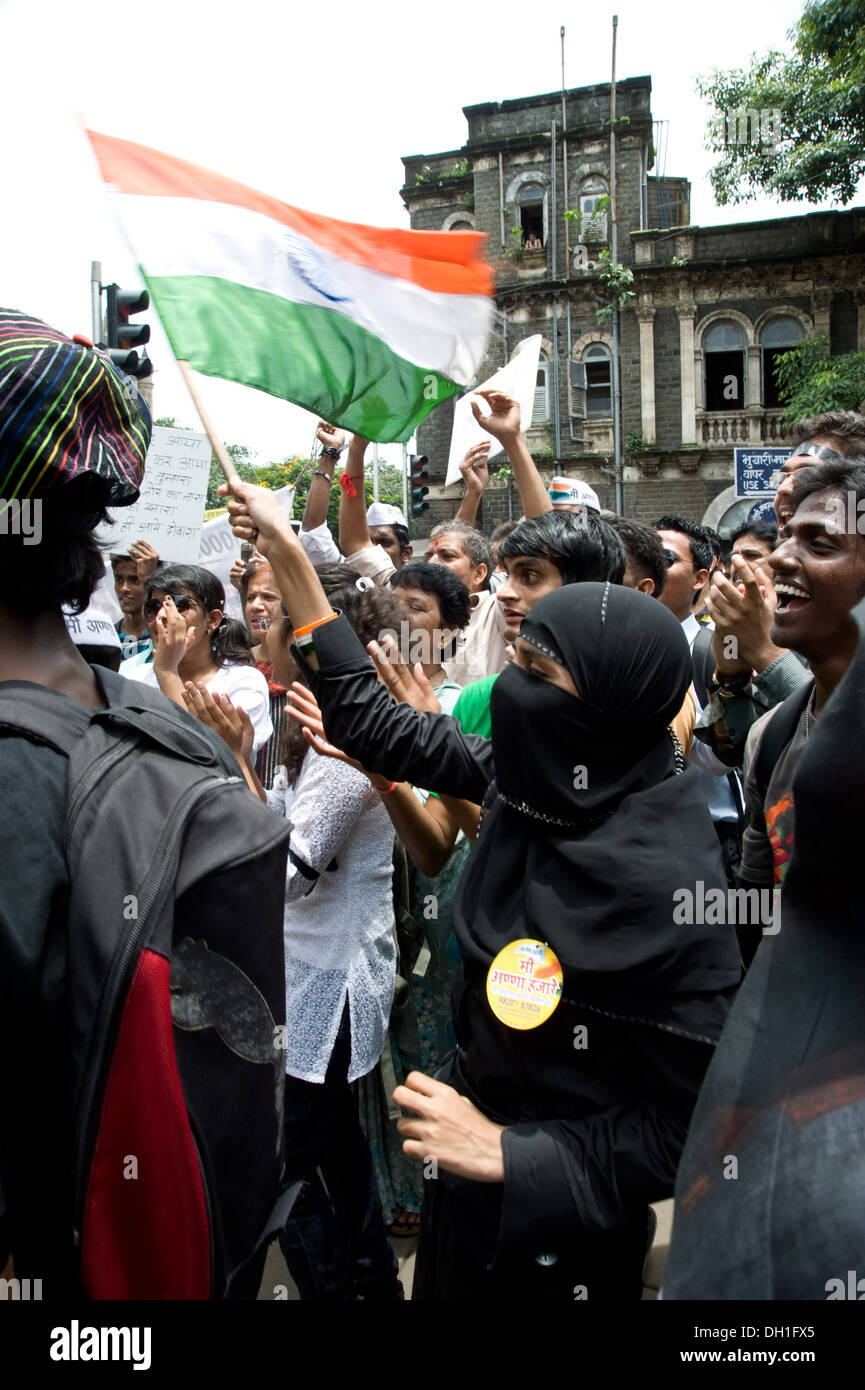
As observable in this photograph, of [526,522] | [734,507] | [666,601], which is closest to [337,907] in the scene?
[526,522]

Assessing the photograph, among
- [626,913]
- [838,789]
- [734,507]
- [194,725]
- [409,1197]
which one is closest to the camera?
[838,789]

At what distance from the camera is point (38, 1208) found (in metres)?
1.10

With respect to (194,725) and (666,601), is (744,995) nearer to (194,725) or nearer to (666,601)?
(194,725)

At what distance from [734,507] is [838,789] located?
81.7 feet

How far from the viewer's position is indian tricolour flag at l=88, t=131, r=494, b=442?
2.38 m

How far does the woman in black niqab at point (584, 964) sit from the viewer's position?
5.00 feet

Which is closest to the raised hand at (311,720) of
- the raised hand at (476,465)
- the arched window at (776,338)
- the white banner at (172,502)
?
the raised hand at (476,465)

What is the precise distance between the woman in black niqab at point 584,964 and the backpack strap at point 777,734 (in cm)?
51

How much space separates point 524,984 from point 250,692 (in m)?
2.33

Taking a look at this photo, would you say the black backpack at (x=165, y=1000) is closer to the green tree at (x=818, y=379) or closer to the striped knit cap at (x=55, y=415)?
the striped knit cap at (x=55, y=415)

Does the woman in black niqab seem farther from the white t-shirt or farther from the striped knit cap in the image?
the white t-shirt

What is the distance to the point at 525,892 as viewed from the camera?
170cm

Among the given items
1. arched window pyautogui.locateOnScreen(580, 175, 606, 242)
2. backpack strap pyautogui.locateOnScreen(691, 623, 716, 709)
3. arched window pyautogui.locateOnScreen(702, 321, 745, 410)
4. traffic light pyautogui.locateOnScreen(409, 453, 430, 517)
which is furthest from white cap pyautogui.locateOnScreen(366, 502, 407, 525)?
arched window pyautogui.locateOnScreen(580, 175, 606, 242)

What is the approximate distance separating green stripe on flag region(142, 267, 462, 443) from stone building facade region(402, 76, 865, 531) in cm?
2218
